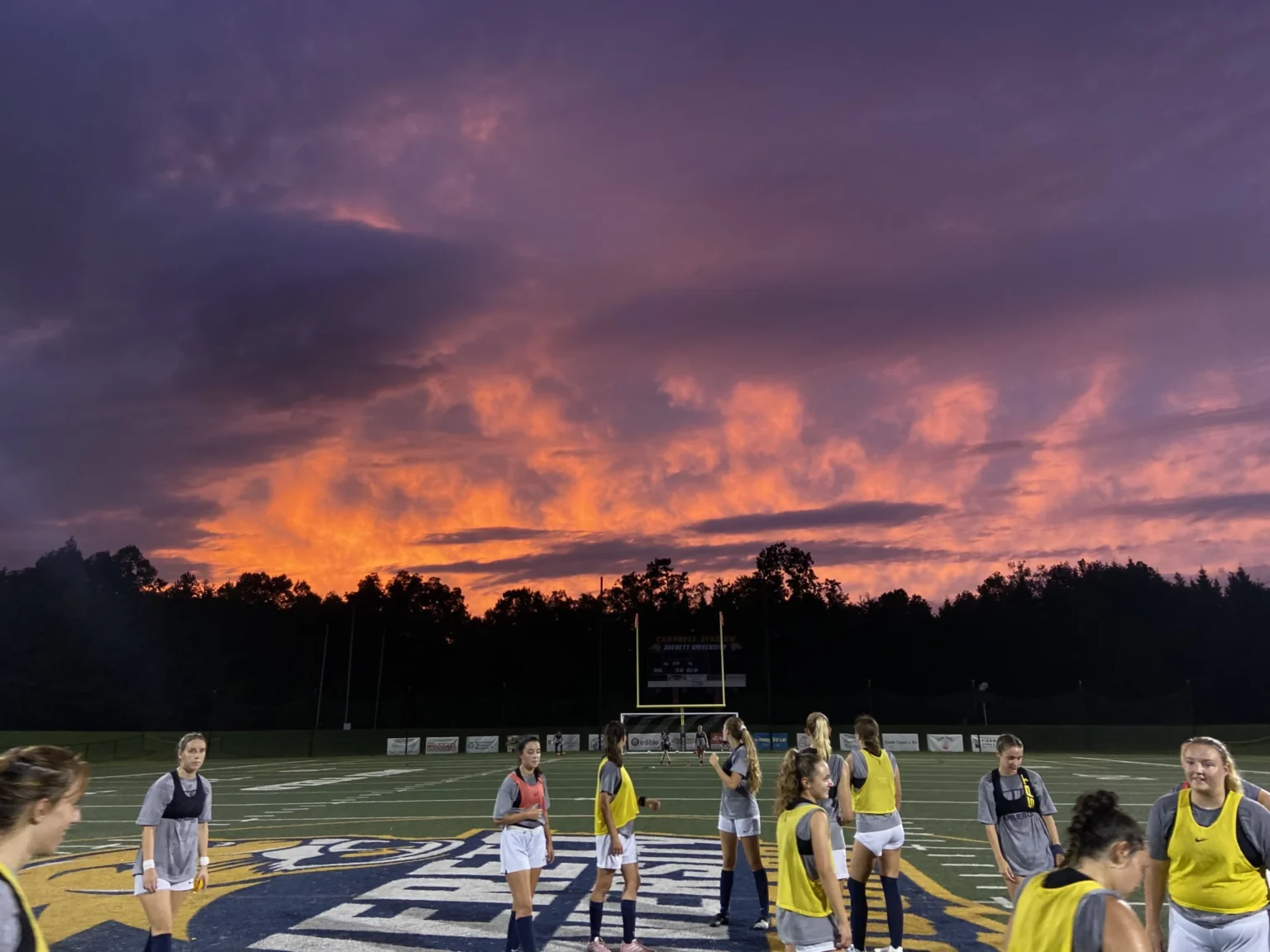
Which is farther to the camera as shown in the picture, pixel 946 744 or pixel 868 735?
Result: pixel 946 744

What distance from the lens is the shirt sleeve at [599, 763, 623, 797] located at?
880cm

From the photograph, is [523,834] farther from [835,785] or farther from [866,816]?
[866,816]

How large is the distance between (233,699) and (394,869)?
3150 inches

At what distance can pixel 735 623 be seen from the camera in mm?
96000

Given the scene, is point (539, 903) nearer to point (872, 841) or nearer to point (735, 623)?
point (872, 841)

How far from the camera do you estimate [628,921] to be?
812 cm

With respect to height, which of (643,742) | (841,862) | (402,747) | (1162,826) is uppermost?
(1162,826)

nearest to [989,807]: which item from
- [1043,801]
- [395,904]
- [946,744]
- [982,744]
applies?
[1043,801]

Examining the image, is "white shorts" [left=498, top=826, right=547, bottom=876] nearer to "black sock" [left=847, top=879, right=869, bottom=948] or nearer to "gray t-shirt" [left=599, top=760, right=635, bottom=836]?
"gray t-shirt" [left=599, top=760, right=635, bottom=836]

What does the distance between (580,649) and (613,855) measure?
278 feet

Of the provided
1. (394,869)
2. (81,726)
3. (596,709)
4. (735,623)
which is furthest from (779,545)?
(394,869)

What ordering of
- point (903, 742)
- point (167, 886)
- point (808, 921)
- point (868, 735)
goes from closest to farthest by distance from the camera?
1. point (808, 921)
2. point (167, 886)
3. point (868, 735)
4. point (903, 742)

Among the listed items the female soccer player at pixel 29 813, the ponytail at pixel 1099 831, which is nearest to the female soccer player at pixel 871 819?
the ponytail at pixel 1099 831

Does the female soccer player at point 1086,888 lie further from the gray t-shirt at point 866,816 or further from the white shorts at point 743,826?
the white shorts at point 743,826
